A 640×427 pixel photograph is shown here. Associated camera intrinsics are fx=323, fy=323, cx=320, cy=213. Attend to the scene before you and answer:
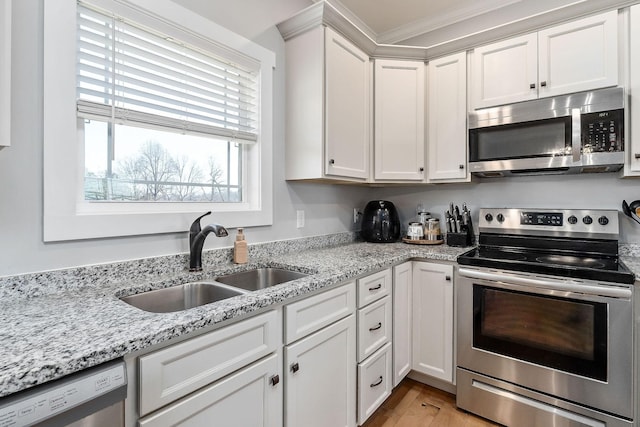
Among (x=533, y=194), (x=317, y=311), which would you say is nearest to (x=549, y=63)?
(x=533, y=194)

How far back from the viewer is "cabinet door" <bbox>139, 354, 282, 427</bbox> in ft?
2.92

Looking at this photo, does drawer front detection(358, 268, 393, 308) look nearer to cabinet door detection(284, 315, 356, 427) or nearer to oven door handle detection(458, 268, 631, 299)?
cabinet door detection(284, 315, 356, 427)

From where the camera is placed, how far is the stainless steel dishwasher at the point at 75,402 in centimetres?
59

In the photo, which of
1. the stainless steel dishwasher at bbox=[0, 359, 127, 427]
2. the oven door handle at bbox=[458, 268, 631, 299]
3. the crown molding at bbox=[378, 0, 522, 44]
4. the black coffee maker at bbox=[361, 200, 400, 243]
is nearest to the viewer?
the stainless steel dishwasher at bbox=[0, 359, 127, 427]

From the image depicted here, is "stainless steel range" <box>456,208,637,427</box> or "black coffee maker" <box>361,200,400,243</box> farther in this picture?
"black coffee maker" <box>361,200,400,243</box>

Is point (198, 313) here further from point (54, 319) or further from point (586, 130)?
point (586, 130)

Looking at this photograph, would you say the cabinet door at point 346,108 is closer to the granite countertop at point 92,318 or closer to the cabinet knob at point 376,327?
the granite countertop at point 92,318

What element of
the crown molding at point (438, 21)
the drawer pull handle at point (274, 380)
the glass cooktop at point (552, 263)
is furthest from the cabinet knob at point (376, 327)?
the crown molding at point (438, 21)

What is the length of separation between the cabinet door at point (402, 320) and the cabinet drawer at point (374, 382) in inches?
3.7

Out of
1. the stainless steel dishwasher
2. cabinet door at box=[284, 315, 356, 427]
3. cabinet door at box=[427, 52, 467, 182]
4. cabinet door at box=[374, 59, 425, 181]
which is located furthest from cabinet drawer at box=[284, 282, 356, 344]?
cabinet door at box=[427, 52, 467, 182]

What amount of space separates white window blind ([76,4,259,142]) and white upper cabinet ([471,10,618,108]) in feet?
5.07

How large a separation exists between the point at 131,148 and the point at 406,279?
67.3 inches

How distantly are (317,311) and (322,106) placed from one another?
3.93ft

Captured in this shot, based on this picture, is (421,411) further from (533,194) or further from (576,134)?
(576,134)
